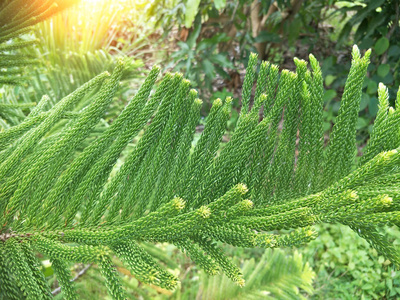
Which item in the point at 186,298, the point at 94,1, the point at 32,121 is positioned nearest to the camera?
the point at 32,121

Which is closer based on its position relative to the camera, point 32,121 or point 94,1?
point 32,121

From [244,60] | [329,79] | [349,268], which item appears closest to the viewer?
[349,268]

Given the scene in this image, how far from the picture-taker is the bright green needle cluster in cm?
33

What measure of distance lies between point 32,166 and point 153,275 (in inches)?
7.6

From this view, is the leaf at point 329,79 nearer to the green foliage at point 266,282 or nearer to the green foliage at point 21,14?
the green foliage at point 266,282

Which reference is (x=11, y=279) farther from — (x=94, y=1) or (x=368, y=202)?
(x=94, y=1)

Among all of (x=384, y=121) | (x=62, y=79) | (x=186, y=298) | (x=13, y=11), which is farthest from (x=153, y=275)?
(x=62, y=79)

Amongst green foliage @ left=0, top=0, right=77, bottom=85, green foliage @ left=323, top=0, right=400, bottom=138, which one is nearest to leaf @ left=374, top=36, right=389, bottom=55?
green foliage @ left=323, top=0, right=400, bottom=138

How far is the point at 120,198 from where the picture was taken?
386 mm

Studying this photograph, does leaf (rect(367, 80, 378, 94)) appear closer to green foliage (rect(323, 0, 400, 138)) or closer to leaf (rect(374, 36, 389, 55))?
green foliage (rect(323, 0, 400, 138))

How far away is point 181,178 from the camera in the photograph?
0.40 m

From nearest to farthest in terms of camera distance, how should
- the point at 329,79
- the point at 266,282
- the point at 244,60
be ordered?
the point at 266,282
the point at 329,79
the point at 244,60

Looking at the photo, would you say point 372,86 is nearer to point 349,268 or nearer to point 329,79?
point 329,79

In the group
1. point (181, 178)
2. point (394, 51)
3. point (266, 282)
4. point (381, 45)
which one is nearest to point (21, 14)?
point (181, 178)
